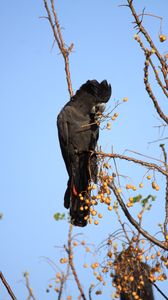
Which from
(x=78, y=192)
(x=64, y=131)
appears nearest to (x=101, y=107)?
(x=64, y=131)

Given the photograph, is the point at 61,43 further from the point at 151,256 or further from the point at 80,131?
the point at 151,256

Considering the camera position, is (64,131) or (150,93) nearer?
(150,93)

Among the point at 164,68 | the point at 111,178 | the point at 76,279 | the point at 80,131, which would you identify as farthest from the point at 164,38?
the point at 80,131

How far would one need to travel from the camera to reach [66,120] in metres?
4.20

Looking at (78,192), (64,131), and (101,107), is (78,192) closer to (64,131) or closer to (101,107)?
(64,131)

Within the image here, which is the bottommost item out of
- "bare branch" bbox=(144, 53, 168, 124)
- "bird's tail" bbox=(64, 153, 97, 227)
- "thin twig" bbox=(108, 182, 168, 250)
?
"thin twig" bbox=(108, 182, 168, 250)

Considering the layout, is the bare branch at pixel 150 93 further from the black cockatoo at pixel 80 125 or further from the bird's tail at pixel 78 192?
the black cockatoo at pixel 80 125

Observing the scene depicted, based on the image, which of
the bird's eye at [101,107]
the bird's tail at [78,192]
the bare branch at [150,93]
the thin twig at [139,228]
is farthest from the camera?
the bird's eye at [101,107]

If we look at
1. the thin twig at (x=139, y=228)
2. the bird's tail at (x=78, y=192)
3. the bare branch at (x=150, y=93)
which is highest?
the bird's tail at (x=78, y=192)

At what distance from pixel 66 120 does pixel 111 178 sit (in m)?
1.52

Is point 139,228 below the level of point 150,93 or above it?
below

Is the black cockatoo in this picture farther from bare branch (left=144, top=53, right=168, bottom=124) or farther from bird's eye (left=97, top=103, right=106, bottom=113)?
bare branch (left=144, top=53, right=168, bottom=124)

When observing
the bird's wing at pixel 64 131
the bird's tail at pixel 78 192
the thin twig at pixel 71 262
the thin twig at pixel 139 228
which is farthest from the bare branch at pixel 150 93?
the bird's wing at pixel 64 131

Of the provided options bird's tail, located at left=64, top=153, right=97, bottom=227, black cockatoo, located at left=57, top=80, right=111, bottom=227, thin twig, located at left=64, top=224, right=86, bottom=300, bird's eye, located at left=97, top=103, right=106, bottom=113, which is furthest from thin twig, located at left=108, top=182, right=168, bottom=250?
bird's eye, located at left=97, top=103, right=106, bottom=113
